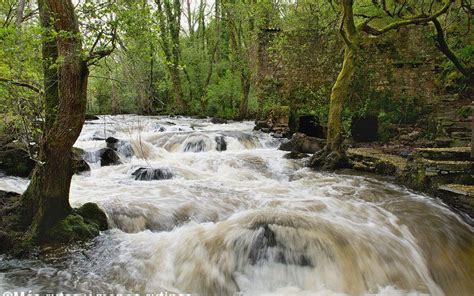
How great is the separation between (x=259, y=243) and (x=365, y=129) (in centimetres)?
886

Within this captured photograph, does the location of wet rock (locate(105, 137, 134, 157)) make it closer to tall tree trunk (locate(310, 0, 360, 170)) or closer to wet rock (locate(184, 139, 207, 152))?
wet rock (locate(184, 139, 207, 152))

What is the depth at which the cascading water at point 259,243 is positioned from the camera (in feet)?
14.1

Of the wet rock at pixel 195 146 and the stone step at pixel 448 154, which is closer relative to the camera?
the stone step at pixel 448 154

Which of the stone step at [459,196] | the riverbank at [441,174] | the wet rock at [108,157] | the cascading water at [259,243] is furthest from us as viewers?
the wet rock at [108,157]

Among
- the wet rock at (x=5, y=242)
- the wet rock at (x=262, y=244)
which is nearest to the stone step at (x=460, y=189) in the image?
the wet rock at (x=262, y=244)

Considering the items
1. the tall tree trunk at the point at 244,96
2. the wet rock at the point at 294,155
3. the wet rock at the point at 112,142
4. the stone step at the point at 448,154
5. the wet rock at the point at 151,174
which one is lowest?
the wet rock at the point at 151,174

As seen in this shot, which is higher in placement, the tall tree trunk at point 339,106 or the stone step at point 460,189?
the tall tree trunk at point 339,106

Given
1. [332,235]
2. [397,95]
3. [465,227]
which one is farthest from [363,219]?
[397,95]

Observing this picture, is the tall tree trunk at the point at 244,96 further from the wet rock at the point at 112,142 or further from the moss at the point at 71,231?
the moss at the point at 71,231

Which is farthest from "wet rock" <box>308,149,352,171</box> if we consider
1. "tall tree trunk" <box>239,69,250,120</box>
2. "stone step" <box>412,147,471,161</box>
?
"tall tree trunk" <box>239,69,250,120</box>

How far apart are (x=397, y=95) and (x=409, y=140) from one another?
74.0 inches

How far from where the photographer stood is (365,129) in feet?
40.9

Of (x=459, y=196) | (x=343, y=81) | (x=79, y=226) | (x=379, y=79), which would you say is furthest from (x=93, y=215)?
(x=379, y=79)

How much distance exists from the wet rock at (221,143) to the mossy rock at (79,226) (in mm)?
6959
